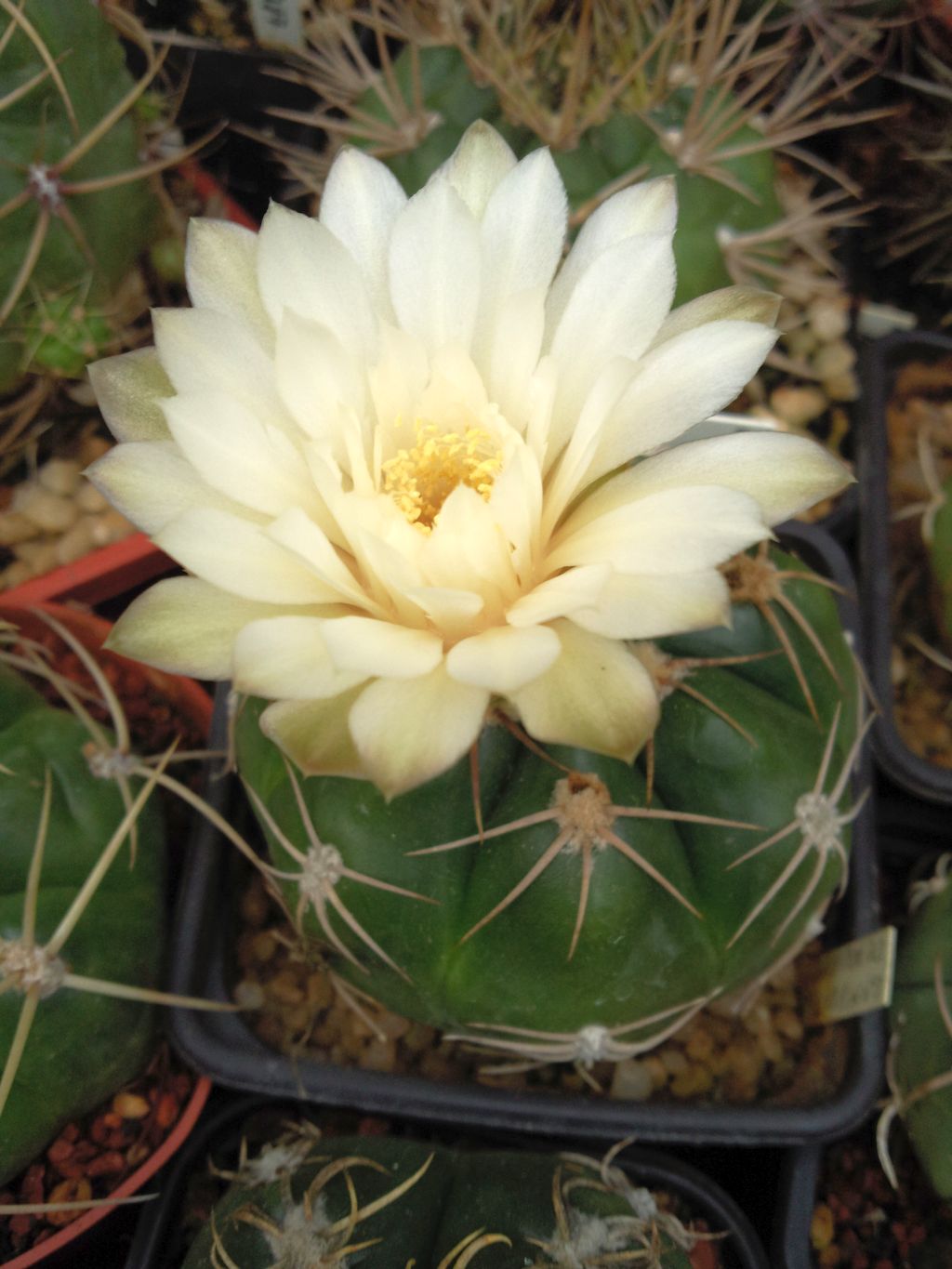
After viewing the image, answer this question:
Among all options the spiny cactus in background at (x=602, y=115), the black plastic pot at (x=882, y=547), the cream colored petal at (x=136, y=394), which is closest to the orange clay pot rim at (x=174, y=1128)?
the cream colored petal at (x=136, y=394)

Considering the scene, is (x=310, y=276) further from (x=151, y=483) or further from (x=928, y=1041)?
(x=928, y=1041)

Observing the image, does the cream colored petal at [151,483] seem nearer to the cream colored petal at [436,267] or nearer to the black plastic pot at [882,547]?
the cream colored petal at [436,267]

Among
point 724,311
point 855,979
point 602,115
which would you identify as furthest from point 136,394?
point 855,979

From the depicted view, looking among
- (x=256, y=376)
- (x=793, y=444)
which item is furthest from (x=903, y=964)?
(x=256, y=376)

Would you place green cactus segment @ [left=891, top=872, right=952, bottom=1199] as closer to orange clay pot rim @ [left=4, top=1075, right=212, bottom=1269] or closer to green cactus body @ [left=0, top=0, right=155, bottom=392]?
orange clay pot rim @ [left=4, top=1075, right=212, bottom=1269]

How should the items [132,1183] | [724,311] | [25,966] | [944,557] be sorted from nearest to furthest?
[724,311] < [25,966] < [132,1183] < [944,557]

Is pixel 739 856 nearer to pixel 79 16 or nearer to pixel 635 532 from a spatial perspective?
pixel 635 532

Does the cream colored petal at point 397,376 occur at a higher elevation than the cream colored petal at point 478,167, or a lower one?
lower
